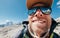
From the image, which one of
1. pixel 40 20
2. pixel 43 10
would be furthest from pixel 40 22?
pixel 43 10

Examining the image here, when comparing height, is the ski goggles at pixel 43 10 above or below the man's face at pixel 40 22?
above

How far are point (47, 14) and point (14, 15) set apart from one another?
491 millimetres

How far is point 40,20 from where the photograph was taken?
267 centimetres

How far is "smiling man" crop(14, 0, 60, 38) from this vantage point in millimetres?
2662

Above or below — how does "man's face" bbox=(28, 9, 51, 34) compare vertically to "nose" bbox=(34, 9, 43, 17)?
below

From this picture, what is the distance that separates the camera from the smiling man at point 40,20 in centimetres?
266

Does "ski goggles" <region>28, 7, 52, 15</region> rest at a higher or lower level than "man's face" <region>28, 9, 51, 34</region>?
higher

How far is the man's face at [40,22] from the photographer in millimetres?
2660

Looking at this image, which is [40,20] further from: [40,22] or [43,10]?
[43,10]

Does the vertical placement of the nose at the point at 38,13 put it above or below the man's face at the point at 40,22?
above

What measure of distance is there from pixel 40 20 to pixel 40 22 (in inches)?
1.0

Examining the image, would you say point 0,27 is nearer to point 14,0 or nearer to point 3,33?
point 3,33

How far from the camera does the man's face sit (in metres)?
2.66

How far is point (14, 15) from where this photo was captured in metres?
2.88
